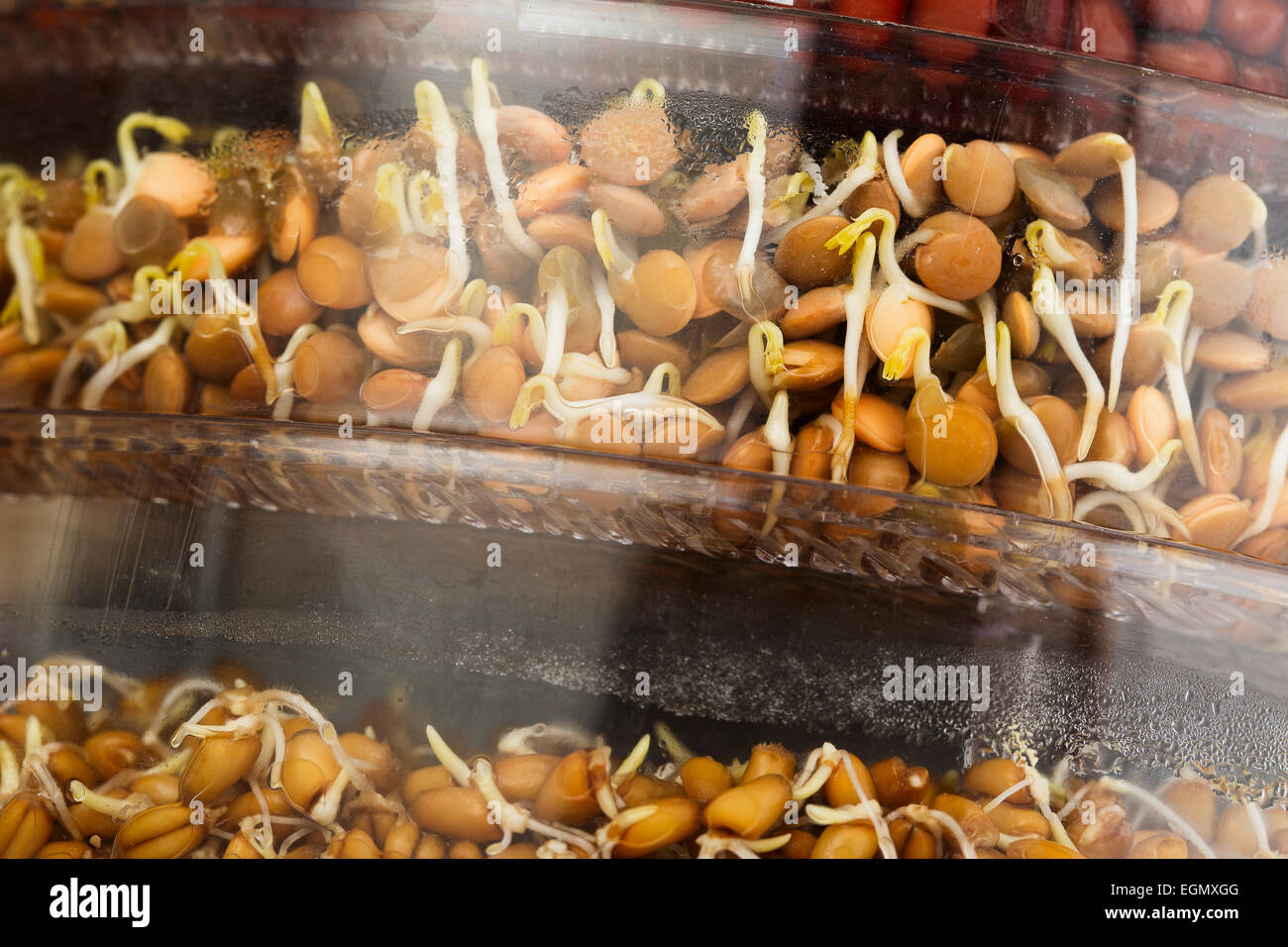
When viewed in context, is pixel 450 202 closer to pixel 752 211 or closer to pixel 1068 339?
pixel 752 211

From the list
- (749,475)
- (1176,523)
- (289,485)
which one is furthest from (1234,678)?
(289,485)

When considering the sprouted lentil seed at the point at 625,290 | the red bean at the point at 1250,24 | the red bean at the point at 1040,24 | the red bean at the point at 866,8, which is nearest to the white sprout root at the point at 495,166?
the sprouted lentil seed at the point at 625,290

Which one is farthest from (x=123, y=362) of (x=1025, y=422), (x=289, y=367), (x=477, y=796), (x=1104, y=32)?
(x=1104, y=32)

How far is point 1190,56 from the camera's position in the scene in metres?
0.55

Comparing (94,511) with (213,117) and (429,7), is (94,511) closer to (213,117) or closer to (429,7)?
(213,117)

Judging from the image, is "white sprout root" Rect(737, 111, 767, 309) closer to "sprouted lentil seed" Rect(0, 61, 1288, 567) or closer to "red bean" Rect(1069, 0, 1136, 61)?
"sprouted lentil seed" Rect(0, 61, 1288, 567)

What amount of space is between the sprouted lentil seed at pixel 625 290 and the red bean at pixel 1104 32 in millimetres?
80

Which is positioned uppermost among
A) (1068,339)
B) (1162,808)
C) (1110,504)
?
(1068,339)

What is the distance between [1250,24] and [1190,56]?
5cm

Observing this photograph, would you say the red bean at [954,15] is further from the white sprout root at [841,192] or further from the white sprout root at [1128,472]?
the white sprout root at [1128,472]

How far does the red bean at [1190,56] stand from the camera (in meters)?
0.55

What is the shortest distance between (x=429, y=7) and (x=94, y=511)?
15.6 inches

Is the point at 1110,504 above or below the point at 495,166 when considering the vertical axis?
below
